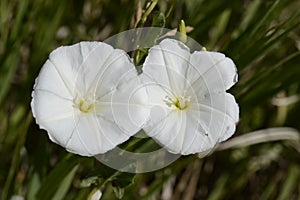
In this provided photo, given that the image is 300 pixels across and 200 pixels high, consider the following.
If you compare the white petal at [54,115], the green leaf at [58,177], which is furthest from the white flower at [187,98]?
the green leaf at [58,177]

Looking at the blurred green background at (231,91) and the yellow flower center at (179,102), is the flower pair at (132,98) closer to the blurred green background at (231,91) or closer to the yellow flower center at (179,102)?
the yellow flower center at (179,102)

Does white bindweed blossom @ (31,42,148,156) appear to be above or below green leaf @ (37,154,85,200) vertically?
above

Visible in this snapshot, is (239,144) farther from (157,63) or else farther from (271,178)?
(157,63)

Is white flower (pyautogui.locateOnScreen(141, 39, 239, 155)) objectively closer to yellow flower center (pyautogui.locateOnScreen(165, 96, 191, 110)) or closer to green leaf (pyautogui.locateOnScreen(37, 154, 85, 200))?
yellow flower center (pyautogui.locateOnScreen(165, 96, 191, 110))

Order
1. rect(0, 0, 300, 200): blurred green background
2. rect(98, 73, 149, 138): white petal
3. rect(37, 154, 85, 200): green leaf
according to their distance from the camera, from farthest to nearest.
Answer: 1. rect(0, 0, 300, 200): blurred green background
2. rect(37, 154, 85, 200): green leaf
3. rect(98, 73, 149, 138): white petal

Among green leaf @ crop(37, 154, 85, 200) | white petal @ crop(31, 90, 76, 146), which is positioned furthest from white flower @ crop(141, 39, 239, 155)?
green leaf @ crop(37, 154, 85, 200)

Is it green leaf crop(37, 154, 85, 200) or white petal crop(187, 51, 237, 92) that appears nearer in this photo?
white petal crop(187, 51, 237, 92)

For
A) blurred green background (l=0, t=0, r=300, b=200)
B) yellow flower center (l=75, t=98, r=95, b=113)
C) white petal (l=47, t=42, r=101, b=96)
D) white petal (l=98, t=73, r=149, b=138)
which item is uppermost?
white petal (l=47, t=42, r=101, b=96)

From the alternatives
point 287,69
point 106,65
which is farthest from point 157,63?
point 287,69
